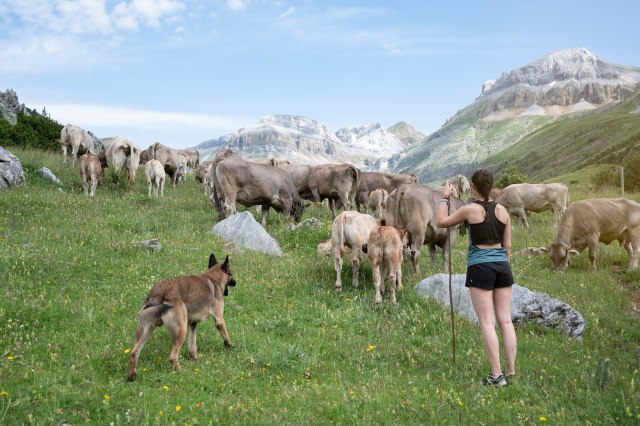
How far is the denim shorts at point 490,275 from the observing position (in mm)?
7355

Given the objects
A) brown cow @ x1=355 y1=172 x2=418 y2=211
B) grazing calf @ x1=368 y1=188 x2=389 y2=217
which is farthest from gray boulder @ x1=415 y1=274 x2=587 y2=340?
brown cow @ x1=355 y1=172 x2=418 y2=211

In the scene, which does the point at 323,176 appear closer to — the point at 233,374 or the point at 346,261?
the point at 346,261

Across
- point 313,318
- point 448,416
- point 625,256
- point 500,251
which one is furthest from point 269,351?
point 625,256

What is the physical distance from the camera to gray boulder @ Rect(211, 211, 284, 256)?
15094 millimetres

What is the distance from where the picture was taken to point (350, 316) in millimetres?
10109

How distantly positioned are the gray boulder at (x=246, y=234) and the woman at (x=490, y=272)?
8207mm

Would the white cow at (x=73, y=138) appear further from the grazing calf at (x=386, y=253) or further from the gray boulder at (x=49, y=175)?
the grazing calf at (x=386, y=253)

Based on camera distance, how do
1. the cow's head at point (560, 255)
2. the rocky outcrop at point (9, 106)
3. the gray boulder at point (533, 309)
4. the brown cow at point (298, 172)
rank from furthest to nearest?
the rocky outcrop at point (9, 106)
the brown cow at point (298, 172)
the cow's head at point (560, 255)
the gray boulder at point (533, 309)

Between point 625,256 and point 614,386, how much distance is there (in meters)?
12.6

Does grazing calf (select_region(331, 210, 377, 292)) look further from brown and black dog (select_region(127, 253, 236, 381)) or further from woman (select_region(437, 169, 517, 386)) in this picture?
woman (select_region(437, 169, 517, 386))

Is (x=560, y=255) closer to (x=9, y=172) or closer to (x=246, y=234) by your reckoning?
(x=246, y=234)

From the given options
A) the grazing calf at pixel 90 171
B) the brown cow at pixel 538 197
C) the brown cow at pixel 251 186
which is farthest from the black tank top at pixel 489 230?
the brown cow at pixel 538 197

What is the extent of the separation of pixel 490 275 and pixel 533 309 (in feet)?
13.1

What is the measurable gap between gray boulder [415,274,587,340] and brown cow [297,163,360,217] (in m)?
12.4
